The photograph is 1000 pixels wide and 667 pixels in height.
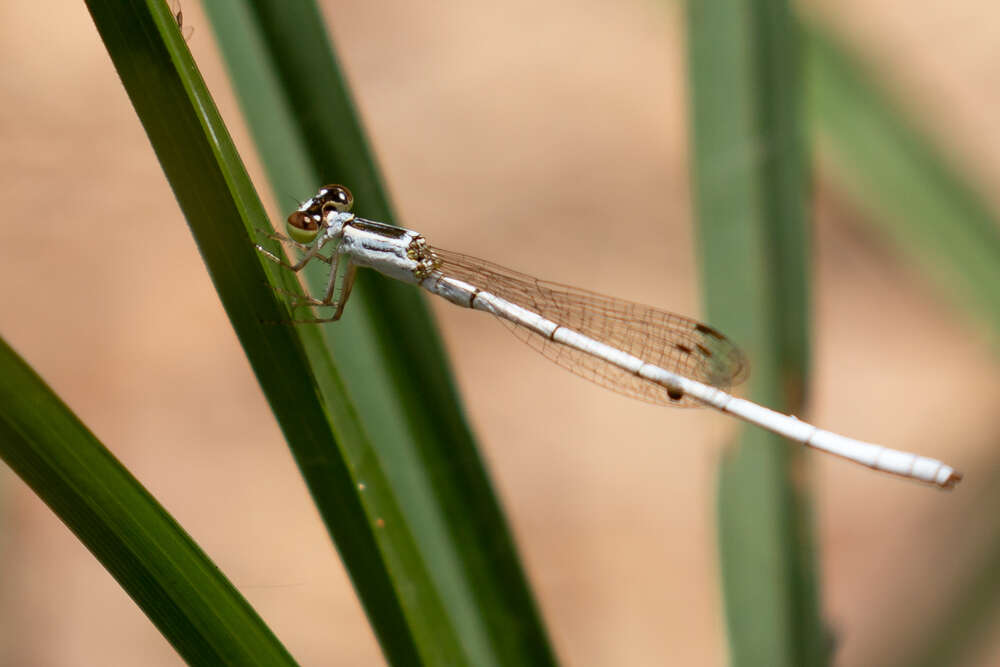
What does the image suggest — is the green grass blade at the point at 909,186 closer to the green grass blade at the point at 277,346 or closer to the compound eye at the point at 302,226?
the compound eye at the point at 302,226

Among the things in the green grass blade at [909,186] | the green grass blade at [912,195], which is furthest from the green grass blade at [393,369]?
the green grass blade at [909,186]

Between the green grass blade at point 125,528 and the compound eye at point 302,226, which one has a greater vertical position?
the compound eye at point 302,226

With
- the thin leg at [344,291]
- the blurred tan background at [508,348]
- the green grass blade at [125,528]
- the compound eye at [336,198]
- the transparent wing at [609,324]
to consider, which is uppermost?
the blurred tan background at [508,348]

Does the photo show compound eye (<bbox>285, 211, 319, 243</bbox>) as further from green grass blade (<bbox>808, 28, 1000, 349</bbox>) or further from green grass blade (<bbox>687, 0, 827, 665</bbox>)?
green grass blade (<bbox>808, 28, 1000, 349</bbox>)

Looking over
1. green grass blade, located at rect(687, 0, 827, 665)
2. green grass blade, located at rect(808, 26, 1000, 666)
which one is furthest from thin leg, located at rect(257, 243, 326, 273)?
green grass blade, located at rect(808, 26, 1000, 666)

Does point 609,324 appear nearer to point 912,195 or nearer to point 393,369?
point 912,195

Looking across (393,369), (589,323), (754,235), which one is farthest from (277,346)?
(589,323)

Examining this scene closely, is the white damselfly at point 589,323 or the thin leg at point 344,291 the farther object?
the white damselfly at point 589,323
